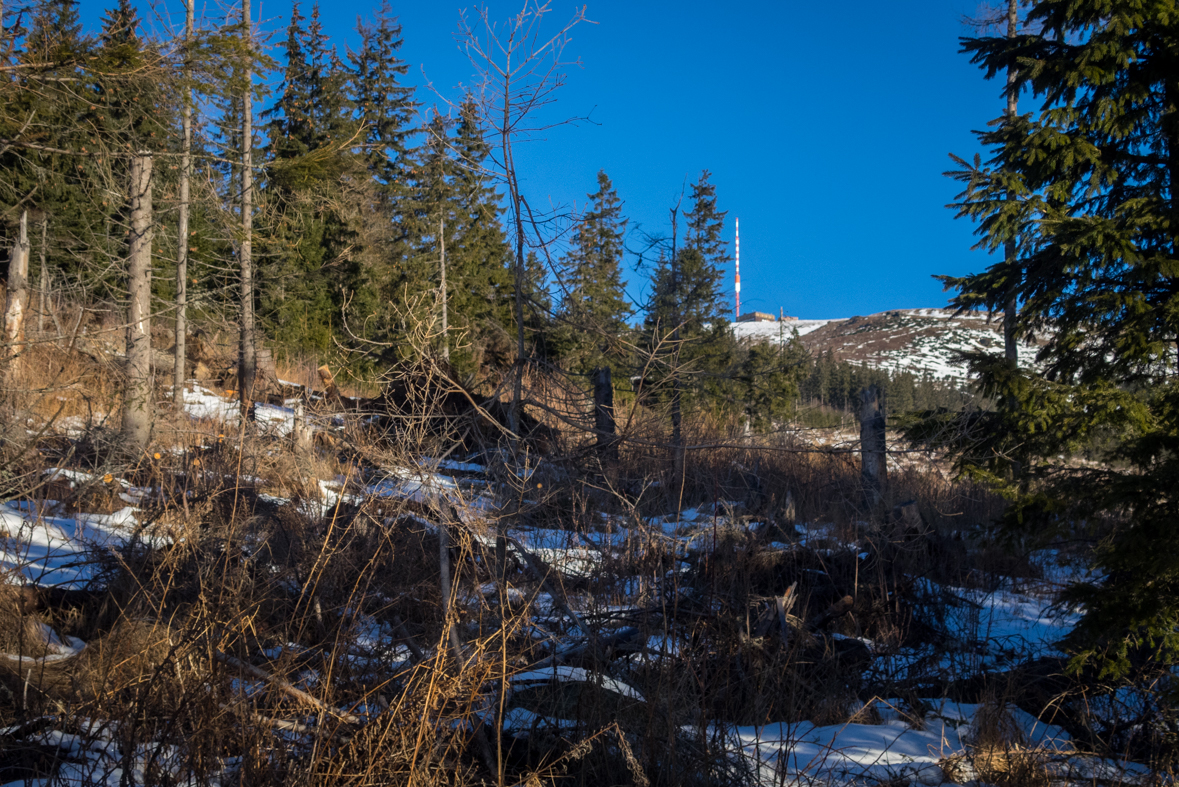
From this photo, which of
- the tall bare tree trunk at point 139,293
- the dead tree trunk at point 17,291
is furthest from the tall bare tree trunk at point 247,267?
the tall bare tree trunk at point 139,293

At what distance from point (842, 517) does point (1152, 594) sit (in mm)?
4682

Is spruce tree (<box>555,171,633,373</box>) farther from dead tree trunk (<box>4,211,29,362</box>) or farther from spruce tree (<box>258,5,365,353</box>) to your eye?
spruce tree (<box>258,5,365,353</box>)

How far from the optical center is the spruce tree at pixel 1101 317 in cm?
348

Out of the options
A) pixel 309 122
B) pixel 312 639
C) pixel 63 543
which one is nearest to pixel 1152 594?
pixel 312 639

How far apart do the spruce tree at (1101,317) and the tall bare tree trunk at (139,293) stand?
907 centimetres

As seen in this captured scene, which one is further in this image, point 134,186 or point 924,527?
point 134,186

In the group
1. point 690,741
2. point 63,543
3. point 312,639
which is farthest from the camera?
point 63,543

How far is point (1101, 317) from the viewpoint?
4289 mm

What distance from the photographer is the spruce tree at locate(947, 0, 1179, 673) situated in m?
3.48

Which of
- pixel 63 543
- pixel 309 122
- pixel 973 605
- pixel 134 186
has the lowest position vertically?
pixel 973 605

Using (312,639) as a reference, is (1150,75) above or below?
above

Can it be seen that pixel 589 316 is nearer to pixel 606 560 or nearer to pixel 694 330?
pixel 606 560

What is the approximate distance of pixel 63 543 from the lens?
15.5ft

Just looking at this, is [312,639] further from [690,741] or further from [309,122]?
[309,122]
